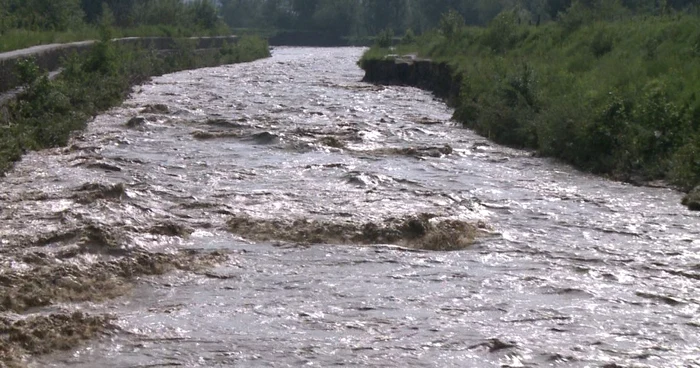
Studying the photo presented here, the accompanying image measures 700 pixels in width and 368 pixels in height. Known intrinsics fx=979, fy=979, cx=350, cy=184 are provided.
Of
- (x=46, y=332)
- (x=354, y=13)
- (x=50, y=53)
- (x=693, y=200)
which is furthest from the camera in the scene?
(x=354, y=13)

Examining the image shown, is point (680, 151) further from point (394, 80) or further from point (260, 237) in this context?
point (394, 80)

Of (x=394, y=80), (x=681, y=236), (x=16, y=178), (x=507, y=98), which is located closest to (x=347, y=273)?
(x=681, y=236)

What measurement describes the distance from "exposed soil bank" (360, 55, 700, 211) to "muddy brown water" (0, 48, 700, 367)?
8.05 metres

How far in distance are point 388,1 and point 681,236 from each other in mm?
88687

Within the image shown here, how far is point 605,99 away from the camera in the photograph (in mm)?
14469

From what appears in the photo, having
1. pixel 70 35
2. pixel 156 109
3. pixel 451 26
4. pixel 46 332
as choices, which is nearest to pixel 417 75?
pixel 451 26

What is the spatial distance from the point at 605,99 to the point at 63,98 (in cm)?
882

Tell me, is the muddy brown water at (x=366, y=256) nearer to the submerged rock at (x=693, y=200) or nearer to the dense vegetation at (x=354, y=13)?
the submerged rock at (x=693, y=200)

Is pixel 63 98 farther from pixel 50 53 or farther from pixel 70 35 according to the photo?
pixel 70 35

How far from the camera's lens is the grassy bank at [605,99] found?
12.5m

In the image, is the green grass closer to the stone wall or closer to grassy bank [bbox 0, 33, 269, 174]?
the stone wall

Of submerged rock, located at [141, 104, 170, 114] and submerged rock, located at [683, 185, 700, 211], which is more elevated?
submerged rock, located at [683, 185, 700, 211]

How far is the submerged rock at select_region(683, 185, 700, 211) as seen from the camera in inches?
411

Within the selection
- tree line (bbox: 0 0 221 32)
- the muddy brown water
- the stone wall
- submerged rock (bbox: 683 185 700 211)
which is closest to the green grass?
the stone wall
